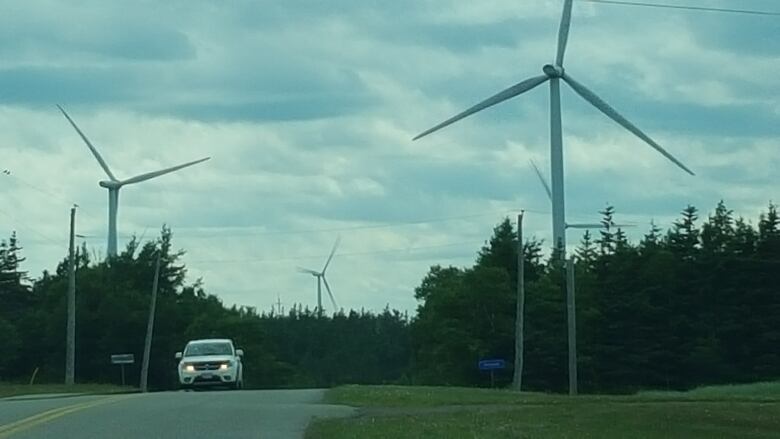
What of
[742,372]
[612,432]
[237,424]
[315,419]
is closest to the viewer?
[237,424]

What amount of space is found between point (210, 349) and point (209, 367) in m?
1.03

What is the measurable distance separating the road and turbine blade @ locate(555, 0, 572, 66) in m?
35.3

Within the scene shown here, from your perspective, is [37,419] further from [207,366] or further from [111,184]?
[111,184]

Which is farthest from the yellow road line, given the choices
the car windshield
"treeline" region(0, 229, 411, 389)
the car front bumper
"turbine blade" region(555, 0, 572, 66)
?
"treeline" region(0, 229, 411, 389)

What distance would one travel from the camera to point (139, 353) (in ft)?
269

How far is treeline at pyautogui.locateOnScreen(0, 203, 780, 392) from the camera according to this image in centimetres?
8031

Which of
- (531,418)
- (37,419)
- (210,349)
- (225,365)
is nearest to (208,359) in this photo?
(225,365)

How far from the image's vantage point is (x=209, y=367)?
135 feet

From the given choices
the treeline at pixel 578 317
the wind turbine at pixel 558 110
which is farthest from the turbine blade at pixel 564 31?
the treeline at pixel 578 317

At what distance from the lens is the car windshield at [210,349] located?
4206 centimetres

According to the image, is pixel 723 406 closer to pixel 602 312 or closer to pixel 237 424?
pixel 237 424

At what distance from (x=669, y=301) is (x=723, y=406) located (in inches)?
2113

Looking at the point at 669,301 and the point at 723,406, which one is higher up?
the point at 669,301

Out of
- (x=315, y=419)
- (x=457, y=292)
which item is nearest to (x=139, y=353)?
(x=457, y=292)
